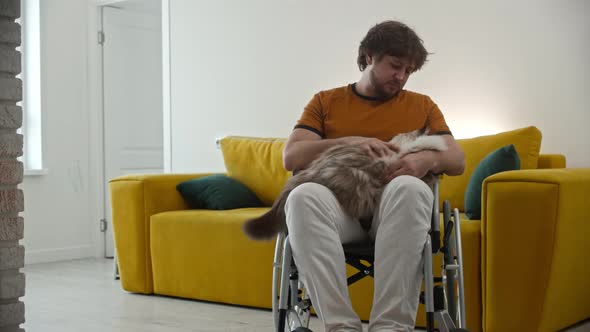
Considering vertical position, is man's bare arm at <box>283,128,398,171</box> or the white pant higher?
man's bare arm at <box>283,128,398,171</box>

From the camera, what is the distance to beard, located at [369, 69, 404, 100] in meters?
2.40

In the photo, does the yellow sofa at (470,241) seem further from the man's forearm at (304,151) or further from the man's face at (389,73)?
the man's forearm at (304,151)

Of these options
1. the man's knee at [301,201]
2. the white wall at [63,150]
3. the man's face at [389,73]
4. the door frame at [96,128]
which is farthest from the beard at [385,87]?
the door frame at [96,128]

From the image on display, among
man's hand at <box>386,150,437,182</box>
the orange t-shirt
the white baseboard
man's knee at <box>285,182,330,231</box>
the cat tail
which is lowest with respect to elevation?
the white baseboard

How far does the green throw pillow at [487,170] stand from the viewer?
10.0 ft

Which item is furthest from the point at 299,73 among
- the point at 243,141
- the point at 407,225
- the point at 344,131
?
the point at 407,225

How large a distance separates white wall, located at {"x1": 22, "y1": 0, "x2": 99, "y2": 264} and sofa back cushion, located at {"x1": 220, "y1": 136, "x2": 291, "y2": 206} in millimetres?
1568

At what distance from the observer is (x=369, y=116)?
243cm

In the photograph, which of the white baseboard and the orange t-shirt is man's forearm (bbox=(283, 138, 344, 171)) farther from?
the white baseboard

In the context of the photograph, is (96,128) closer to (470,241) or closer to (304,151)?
(470,241)

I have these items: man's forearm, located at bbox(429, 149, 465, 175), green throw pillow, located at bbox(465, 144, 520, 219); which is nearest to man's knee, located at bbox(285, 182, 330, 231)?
man's forearm, located at bbox(429, 149, 465, 175)

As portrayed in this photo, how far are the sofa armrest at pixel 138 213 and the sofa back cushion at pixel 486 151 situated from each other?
136 centimetres

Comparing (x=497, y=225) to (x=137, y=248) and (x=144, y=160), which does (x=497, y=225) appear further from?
(x=144, y=160)

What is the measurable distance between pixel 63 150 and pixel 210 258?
208 cm
